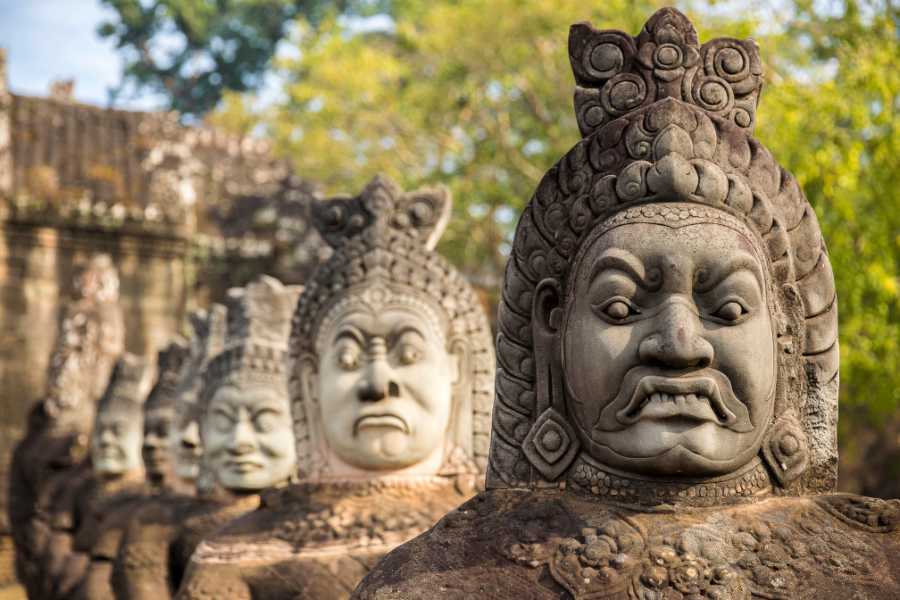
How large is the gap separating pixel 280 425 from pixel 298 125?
15295mm

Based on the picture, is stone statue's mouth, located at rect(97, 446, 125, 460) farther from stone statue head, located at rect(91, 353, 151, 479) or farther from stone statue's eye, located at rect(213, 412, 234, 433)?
stone statue's eye, located at rect(213, 412, 234, 433)

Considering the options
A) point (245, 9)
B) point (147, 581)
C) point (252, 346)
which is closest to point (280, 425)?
point (252, 346)

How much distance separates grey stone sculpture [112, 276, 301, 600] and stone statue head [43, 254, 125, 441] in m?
5.84

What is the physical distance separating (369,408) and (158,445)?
4.95m

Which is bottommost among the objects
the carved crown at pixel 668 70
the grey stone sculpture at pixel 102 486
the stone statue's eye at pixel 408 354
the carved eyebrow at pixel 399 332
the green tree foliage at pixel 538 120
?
the grey stone sculpture at pixel 102 486

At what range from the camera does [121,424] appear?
1096 centimetres

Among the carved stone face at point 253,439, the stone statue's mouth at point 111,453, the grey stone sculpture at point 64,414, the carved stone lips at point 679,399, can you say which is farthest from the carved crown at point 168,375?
the carved stone lips at point 679,399

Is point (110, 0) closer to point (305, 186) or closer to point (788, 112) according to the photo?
point (305, 186)

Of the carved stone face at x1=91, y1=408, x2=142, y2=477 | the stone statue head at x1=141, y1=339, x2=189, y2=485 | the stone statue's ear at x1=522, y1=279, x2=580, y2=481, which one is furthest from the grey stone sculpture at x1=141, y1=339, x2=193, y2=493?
the stone statue's ear at x1=522, y1=279, x2=580, y2=481

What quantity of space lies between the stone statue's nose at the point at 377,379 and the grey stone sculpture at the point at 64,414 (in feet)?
21.6

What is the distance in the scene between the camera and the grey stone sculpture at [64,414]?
1201 cm

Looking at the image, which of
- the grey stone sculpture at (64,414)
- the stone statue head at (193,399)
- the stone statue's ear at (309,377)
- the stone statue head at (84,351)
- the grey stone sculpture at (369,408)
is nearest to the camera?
the grey stone sculpture at (369,408)

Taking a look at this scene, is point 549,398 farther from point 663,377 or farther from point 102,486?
point 102,486

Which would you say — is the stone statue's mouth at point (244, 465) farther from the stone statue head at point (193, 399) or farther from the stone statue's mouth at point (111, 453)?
the stone statue's mouth at point (111, 453)
